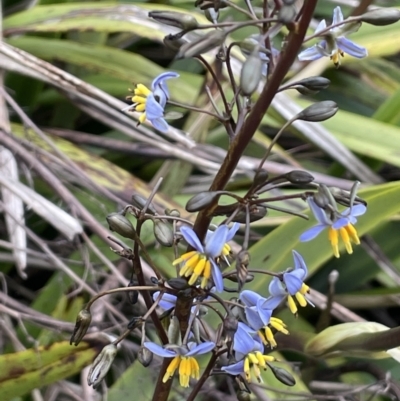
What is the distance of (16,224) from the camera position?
0.87m

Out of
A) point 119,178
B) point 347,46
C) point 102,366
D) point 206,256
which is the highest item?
point 347,46

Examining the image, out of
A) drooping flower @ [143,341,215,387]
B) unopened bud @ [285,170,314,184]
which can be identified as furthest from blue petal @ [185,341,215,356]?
unopened bud @ [285,170,314,184]

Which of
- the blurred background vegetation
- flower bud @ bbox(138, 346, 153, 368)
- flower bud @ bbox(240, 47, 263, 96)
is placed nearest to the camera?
flower bud @ bbox(240, 47, 263, 96)

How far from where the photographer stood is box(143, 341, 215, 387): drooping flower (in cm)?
41

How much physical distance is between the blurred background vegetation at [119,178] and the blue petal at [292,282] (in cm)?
35

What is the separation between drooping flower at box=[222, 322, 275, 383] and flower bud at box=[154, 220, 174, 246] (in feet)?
0.27

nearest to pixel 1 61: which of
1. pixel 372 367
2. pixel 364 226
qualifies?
pixel 364 226

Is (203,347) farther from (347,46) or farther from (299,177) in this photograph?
(347,46)

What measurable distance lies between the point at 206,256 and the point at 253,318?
0.07 metres

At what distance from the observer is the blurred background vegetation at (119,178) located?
798 millimetres

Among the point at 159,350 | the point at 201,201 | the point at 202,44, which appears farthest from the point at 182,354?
the point at 202,44

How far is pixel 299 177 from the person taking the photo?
406mm

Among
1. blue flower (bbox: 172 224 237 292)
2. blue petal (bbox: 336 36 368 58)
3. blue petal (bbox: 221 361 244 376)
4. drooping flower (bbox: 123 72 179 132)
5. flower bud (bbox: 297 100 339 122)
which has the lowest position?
blue petal (bbox: 221 361 244 376)

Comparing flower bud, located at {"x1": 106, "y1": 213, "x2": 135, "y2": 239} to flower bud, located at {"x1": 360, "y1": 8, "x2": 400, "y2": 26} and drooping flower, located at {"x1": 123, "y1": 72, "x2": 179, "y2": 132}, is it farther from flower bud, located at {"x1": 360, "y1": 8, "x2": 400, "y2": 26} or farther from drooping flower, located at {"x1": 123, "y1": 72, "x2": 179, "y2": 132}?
flower bud, located at {"x1": 360, "y1": 8, "x2": 400, "y2": 26}
